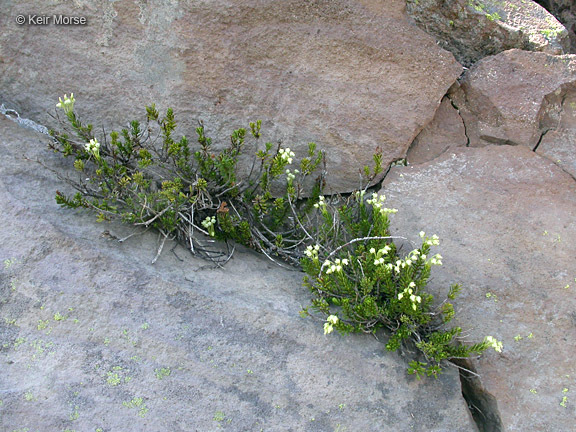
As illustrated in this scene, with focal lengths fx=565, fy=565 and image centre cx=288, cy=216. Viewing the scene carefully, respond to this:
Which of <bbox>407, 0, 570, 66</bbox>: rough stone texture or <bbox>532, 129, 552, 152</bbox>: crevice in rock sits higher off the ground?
<bbox>407, 0, 570, 66</bbox>: rough stone texture

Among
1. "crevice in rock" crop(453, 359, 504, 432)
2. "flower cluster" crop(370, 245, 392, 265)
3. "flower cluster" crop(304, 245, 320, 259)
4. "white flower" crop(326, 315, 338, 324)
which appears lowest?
"crevice in rock" crop(453, 359, 504, 432)

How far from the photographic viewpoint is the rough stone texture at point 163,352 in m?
2.56

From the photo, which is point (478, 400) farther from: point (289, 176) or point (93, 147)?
point (93, 147)

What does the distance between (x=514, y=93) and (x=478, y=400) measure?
78.0 inches

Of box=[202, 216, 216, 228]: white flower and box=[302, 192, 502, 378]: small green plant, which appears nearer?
box=[302, 192, 502, 378]: small green plant

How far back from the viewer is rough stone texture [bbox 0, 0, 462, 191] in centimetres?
354

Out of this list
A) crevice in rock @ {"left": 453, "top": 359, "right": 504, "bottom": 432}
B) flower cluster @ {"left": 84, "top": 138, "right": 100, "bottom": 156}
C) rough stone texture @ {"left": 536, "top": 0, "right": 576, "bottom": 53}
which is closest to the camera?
crevice in rock @ {"left": 453, "top": 359, "right": 504, "bottom": 432}

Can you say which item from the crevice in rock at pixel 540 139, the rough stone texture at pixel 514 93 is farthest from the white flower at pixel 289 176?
the crevice in rock at pixel 540 139

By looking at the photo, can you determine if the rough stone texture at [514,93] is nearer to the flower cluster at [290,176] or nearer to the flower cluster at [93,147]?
the flower cluster at [290,176]

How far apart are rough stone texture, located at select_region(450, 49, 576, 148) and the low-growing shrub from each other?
2.77 feet

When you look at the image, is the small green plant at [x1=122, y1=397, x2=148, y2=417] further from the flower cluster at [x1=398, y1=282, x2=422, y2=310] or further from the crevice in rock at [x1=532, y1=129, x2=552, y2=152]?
the crevice in rock at [x1=532, y1=129, x2=552, y2=152]

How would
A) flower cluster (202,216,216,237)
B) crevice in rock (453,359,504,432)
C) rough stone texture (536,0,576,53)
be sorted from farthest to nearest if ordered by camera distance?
rough stone texture (536,0,576,53), flower cluster (202,216,216,237), crevice in rock (453,359,504,432)

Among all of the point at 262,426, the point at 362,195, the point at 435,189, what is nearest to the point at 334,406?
the point at 262,426

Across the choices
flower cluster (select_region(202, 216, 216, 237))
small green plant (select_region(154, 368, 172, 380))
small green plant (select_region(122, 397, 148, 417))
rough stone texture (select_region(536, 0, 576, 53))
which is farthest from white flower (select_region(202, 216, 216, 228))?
rough stone texture (select_region(536, 0, 576, 53))
